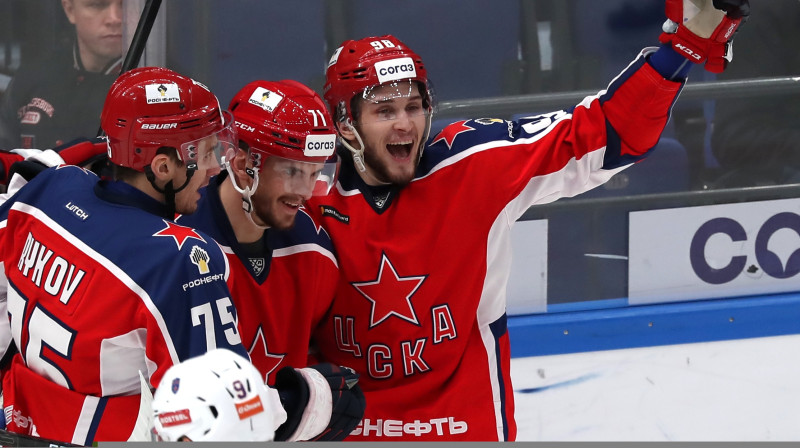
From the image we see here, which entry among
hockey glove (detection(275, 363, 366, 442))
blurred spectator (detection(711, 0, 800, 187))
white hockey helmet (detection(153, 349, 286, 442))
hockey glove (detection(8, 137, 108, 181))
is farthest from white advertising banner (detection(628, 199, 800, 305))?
white hockey helmet (detection(153, 349, 286, 442))

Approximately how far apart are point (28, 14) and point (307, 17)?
0.94 m

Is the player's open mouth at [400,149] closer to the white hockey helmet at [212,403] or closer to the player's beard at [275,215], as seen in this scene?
the player's beard at [275,215]

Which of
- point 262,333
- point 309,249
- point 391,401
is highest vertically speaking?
point 309,249

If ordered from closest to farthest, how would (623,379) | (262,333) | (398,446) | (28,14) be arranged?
1. (398,446)
2. (262,333)
3. (623,379)
4. (28,14)

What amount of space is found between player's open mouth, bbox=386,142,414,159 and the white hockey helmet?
3.46ft

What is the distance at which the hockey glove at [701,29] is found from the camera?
2.17 metres

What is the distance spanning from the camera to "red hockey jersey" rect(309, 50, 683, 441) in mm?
2400

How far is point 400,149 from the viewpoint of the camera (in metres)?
2.42

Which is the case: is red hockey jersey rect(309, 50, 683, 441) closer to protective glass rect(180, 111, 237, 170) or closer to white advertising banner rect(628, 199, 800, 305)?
protective glass rect(180, 111, 237, 170)

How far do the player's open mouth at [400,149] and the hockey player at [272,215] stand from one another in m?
0.17

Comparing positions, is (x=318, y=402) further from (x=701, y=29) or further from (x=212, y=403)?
(x=701, y=29)

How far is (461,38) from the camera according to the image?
3.73m

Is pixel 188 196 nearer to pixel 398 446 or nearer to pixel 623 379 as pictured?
pixel 398 446

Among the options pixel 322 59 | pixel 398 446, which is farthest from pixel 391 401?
pixel 322 59
